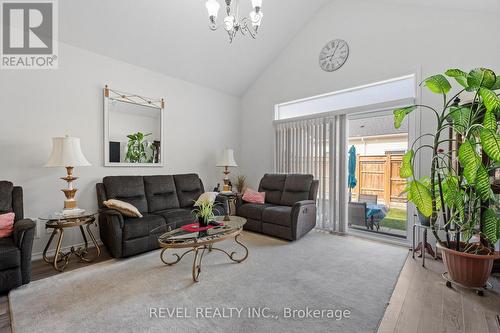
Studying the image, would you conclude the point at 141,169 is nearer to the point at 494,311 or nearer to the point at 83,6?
the point at 83,6

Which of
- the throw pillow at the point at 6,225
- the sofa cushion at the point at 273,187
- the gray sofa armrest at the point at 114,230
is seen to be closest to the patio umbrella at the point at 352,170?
the sofa cushion at the point at 273,187

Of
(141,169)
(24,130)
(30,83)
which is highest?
(30,83)

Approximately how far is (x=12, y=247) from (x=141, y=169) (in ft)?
6.59

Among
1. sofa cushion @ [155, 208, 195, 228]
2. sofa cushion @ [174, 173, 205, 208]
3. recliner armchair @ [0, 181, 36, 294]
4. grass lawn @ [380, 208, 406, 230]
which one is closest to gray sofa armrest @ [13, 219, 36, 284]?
recliner armchair @ [0, 181, 36, 294]

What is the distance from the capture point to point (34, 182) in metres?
2.95

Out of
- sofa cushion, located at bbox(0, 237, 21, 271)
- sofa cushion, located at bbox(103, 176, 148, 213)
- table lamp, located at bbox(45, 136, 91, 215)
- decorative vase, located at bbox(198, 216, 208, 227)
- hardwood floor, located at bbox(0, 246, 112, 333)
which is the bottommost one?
hardwood floor, located at bbox(0, 246, 112, 333)

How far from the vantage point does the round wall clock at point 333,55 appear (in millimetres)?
4098

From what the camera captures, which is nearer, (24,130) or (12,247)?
(12,247)

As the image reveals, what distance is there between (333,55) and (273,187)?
2.61 m

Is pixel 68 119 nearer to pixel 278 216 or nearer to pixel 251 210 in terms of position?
pixel 251 210

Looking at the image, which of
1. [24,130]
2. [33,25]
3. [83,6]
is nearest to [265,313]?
[24,130]

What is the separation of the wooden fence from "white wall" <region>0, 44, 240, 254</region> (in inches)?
132

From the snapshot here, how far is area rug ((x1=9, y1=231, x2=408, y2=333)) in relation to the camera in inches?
67.7

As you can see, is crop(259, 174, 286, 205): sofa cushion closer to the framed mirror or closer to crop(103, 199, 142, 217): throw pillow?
the framed mirror
